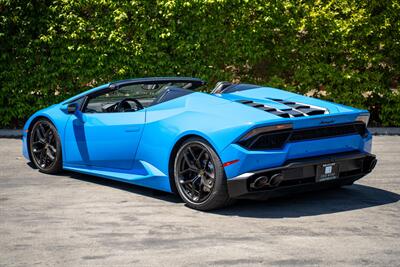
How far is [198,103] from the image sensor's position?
7.90m

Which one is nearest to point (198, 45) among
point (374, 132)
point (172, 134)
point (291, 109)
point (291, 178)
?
point (374, 132)

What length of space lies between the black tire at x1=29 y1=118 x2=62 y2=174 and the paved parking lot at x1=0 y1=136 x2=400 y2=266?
33 cm

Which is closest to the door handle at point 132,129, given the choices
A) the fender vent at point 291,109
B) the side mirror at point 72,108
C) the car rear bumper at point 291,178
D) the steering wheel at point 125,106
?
the steering wheel at point 125,106

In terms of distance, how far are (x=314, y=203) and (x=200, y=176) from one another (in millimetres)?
1258

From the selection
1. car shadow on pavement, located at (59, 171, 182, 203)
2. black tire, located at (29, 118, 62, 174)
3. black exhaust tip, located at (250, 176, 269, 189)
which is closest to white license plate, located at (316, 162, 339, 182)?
black exhaust tip, located at (250, 176, 269, 189)

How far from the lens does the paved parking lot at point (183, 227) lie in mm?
6043

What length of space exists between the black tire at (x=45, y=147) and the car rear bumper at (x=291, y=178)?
300 cm

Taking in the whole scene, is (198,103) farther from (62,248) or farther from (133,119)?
(62,248)

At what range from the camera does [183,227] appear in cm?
701

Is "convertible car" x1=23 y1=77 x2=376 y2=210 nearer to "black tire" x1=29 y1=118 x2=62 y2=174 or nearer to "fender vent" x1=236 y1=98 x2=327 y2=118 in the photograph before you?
"fender vent" x1=236 y1=98 x2=327 y2=118

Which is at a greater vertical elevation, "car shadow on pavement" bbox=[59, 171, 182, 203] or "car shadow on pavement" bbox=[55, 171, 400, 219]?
"car shadow on pavement" bbox=[55, 171, 400, 219]

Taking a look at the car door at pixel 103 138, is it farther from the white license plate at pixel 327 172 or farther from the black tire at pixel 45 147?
the white license plate at pixel 327 172

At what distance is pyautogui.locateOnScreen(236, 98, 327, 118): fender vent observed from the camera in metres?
7.58

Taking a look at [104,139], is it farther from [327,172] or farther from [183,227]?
[327,172]
